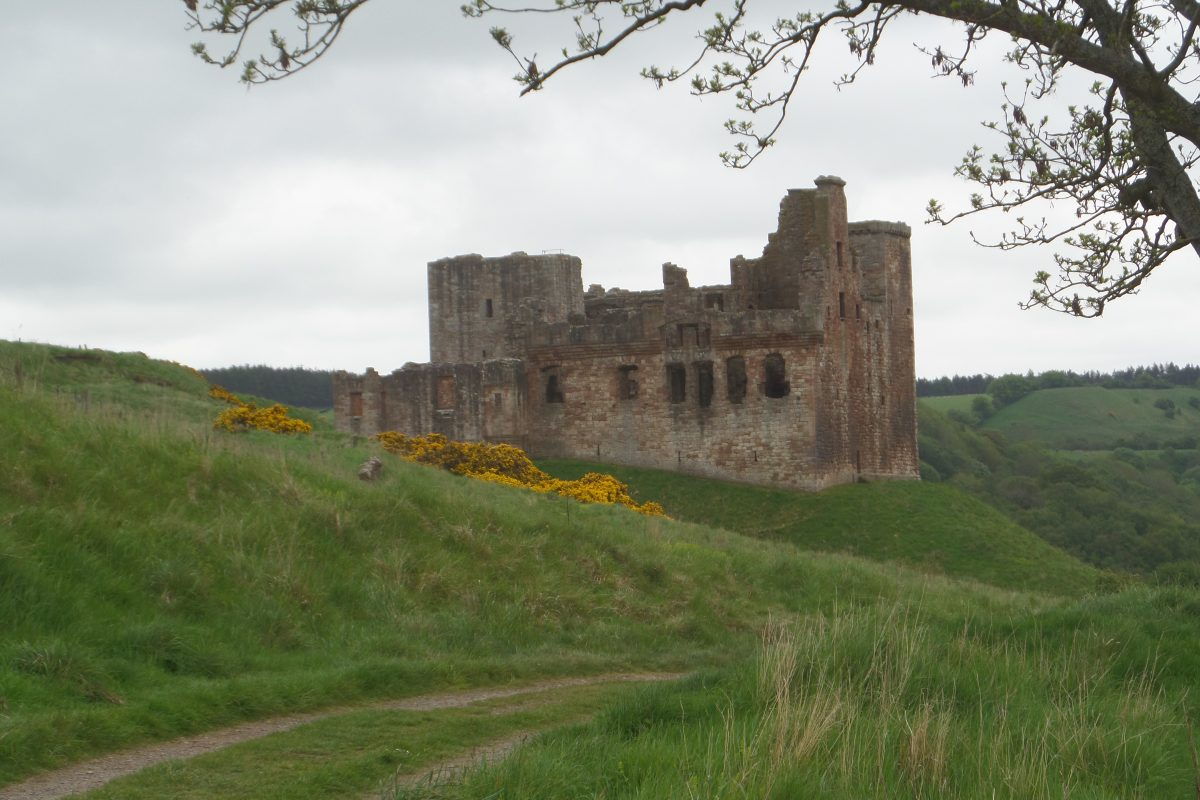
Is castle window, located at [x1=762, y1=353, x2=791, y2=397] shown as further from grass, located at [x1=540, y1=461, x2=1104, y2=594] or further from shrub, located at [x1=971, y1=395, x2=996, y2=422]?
shrub, located at [x1=971, y1=395, x2=996, y2=422]

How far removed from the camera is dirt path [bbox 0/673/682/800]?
8539 mm

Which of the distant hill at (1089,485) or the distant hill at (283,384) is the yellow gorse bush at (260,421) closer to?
the distant hill at (1089,485)

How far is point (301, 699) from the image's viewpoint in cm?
1112

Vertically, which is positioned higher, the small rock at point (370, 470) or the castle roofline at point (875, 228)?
the castle roofline at point (875, 228)

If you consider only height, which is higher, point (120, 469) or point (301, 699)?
point (120, 469)

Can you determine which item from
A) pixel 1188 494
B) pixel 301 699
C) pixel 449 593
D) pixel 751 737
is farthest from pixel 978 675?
pixel 1188 494

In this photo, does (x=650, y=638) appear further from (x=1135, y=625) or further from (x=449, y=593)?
(x=1135, y=625)

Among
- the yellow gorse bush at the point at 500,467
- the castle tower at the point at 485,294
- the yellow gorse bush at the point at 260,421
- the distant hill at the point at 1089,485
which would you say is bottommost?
the distant hill at the point at 1089,485

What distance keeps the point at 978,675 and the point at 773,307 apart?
32284 mm

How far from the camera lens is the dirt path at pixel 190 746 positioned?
28.0 ft

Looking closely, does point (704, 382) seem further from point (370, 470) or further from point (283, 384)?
point (283, 384)

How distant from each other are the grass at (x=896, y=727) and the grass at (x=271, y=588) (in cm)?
280

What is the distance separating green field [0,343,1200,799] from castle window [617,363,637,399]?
19696 mm

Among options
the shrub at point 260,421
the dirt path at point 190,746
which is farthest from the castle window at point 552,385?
the dirt path at point 190,746
